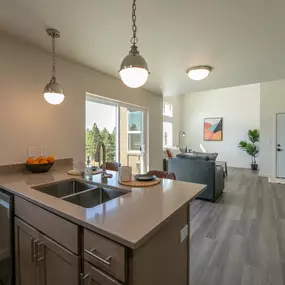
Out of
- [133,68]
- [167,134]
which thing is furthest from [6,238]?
[167,134]

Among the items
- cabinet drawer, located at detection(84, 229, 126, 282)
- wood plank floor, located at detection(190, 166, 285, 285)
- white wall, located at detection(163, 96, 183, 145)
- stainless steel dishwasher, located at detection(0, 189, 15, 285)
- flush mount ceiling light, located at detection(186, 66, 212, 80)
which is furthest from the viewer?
white wall, located at detection(163, 96, 183, 145)

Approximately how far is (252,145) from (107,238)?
8034mm

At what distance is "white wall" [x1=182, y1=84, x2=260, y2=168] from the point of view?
777 cm

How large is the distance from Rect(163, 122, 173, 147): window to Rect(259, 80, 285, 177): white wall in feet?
10.8

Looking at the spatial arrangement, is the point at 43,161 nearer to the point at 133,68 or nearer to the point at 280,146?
the point at 133,68

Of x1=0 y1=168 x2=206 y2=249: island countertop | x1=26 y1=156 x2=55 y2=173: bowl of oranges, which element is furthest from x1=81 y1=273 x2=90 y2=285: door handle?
x1=26 y1=156 x2=55 y2=173: bowl of oranges

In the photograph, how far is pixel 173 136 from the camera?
848 centimetres

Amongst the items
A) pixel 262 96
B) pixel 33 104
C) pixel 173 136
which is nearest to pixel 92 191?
pixel 33 104

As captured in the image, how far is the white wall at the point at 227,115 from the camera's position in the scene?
7.77 metres

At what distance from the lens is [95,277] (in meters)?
0.94

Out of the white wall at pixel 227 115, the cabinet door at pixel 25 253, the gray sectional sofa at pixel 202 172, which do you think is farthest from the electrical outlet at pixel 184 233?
the white wall at pixel 227 115

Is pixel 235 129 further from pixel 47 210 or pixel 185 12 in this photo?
pixel 47 210

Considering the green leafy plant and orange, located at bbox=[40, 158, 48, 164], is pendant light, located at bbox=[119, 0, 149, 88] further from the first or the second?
the green leafy plant

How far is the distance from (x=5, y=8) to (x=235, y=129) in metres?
8.21
